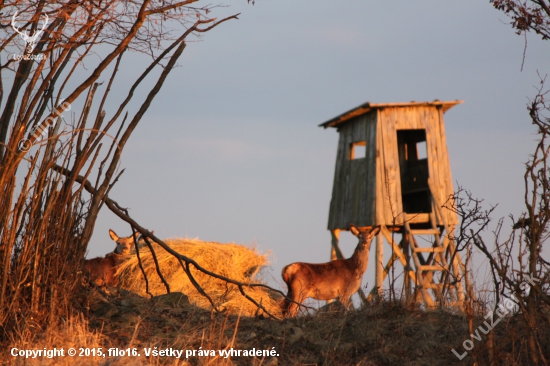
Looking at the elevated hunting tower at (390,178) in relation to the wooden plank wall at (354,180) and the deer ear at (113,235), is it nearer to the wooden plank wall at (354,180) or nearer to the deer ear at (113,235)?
the wooden plank wall at (354,180)

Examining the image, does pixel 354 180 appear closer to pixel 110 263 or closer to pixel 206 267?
pixel 206 267

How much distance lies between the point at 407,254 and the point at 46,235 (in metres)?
14.9

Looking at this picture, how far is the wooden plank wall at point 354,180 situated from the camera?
65.0 ft

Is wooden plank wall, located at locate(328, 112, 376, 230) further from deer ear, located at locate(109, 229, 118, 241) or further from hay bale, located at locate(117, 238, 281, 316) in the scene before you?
deer ear, located at locate(109, 229, 118, 241)

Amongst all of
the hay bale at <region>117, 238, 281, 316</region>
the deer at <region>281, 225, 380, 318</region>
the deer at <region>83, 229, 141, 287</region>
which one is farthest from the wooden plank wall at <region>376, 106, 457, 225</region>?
the deer at <region>83, 229, 141, 287</region>

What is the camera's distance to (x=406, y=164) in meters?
22.2

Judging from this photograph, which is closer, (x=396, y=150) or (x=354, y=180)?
(x=396, y=150)

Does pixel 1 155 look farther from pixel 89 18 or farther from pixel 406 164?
pixel 406 164

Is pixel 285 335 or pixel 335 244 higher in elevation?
pixel 335 244

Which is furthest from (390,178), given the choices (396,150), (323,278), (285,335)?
(285,335)

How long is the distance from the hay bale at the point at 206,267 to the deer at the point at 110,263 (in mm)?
156

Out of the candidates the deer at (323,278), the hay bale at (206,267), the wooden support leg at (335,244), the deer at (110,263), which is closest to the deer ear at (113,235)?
the deer at (110,263)

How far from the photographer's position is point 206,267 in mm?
13312

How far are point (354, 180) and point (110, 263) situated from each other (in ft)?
31.7
